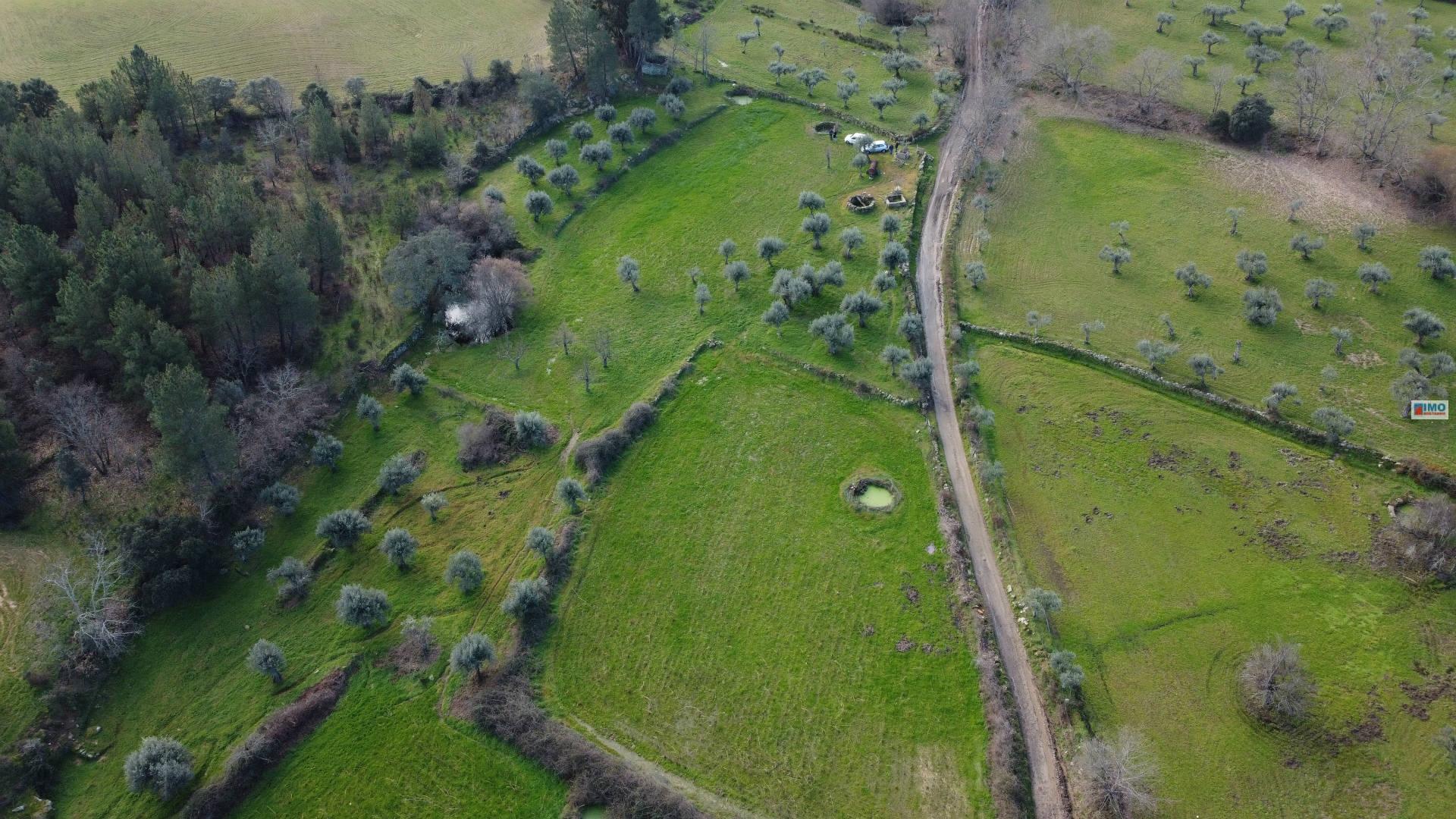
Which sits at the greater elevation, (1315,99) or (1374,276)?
(1315,99)

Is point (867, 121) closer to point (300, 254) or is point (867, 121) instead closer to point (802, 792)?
point (300, 254)

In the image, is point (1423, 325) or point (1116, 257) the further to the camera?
point (1116, 257)

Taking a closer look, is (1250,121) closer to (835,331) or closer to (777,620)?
(835,331)

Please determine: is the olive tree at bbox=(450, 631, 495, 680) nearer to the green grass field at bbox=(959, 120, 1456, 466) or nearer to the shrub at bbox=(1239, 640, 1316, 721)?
the shrub at bbox=(1239, 640, 1316, 721)

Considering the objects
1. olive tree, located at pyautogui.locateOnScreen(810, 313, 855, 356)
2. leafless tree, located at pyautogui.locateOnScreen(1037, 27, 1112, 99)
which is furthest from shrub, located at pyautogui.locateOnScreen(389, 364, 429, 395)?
leafless tree, located at pyautogui.locateOnScreen(1037, 27, 1112, 99)

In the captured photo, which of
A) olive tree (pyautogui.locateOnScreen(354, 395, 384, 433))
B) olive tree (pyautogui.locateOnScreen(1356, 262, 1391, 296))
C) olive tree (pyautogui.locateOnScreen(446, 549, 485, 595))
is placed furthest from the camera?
olive tree (pyautogui.locateOnScreen(1356, 262, 1391, 296))

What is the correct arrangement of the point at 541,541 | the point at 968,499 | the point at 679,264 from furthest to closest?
the point at 679,264 → the point at 968,499 → the point at 541,541

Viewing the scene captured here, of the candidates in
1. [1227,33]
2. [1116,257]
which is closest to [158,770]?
[1116,257]
